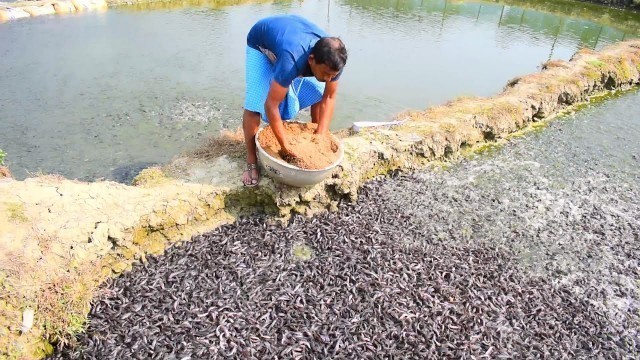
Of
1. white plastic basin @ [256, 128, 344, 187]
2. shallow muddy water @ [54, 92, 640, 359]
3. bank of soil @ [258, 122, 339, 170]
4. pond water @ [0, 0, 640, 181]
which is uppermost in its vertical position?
bank of soil @ [258, 122, 339, 170]

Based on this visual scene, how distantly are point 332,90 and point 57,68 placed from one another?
7521 millimetres

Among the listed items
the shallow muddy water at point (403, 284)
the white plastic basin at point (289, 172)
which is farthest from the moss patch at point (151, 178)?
the white plastic basin at point (289, 172)

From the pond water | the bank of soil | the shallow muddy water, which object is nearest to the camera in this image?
the shallow muddy water

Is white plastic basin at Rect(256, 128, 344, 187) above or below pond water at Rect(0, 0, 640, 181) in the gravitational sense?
above

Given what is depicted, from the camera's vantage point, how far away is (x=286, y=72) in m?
4.24

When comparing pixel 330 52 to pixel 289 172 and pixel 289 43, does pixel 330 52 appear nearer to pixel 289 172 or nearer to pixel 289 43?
pixel 289 43

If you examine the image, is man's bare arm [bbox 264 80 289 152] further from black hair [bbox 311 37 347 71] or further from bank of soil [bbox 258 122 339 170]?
black hair [bbox 311 37 347 71]

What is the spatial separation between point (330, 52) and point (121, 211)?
2.72 m

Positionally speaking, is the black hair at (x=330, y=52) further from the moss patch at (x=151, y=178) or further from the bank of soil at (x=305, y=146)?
the moss patch at (x=151, y=178)

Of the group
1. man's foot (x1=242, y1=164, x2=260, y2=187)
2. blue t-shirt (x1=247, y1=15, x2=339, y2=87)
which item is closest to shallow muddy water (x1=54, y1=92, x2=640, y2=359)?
man's foot (x1=242, y1=164, x2=260, y2=187)

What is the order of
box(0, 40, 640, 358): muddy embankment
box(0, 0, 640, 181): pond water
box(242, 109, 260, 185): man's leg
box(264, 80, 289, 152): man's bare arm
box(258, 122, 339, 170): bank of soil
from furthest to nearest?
1. box(0, 0, 640, 181): pond water
2. box(242, 109, 260, 185): man's leg
3. box(258, 122, 339, 170): bank of soil
4. box(264, 80, 289, 152): man's bare arm
5. box(0, 40, 640, 358): muddy embankment

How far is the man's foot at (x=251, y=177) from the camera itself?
528cm

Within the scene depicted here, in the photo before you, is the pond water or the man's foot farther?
the pond water

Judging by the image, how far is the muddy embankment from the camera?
12.3ft
